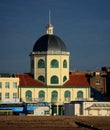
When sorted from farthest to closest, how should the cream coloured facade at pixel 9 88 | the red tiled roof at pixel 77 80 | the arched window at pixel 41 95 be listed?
the red tiled roof at pixel 77 80 < the arched window at pixel 41 95 < the cream coloured facade at pixel 9 88

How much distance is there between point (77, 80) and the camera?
105938 mm

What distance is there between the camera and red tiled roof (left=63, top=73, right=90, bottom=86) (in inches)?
4114

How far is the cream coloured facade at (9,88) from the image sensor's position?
10088cm

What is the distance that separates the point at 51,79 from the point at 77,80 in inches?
149

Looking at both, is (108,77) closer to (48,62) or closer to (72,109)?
(48,62)

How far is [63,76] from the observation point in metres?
105

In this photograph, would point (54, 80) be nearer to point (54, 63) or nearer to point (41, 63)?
point (54, 63)

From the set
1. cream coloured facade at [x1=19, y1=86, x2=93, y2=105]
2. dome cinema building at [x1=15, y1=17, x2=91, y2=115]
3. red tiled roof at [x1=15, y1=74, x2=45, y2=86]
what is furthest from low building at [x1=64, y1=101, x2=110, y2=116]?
red tiled roof at [x1=15, y1=74, x2=45, y2=86]

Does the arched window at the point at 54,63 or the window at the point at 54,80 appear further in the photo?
the window at the point at 54,80

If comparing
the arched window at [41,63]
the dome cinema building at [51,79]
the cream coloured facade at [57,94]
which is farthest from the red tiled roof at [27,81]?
the arched window at [41,63]

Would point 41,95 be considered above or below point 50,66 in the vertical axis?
below

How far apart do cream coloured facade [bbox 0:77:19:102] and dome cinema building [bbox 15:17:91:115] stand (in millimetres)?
690

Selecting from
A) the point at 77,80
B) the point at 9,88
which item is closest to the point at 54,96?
the point at 77,80

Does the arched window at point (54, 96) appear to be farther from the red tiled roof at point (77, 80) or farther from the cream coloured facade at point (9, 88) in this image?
the cream coloured facade at point (9, 88)
